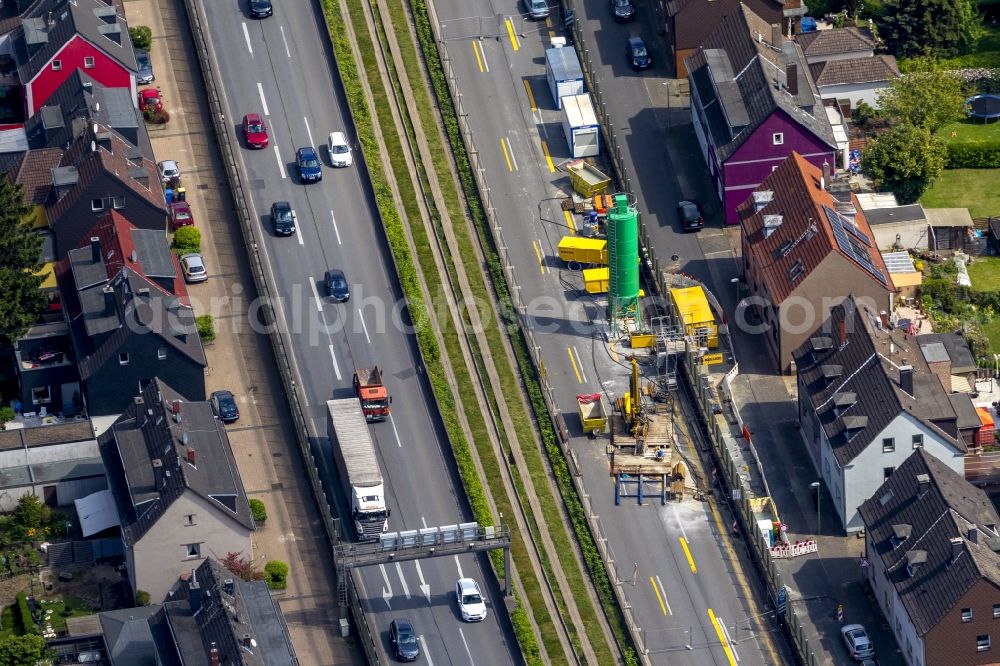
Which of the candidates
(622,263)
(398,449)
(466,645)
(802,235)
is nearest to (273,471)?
(398,449)

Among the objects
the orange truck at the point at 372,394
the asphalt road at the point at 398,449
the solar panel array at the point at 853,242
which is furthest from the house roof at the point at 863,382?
the orange truck at the point at 372,394

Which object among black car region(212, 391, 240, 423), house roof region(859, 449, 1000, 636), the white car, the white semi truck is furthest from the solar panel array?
black car region(212, 391, 240, 423)

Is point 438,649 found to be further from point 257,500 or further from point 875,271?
point 875,271

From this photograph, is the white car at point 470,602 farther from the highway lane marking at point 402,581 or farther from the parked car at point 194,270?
the parked car at point 194,270

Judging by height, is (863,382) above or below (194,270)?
below

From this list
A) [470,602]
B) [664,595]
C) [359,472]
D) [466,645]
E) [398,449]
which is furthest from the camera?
[398,449]

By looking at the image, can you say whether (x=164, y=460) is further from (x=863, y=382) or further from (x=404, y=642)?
(x=863, y=382)
